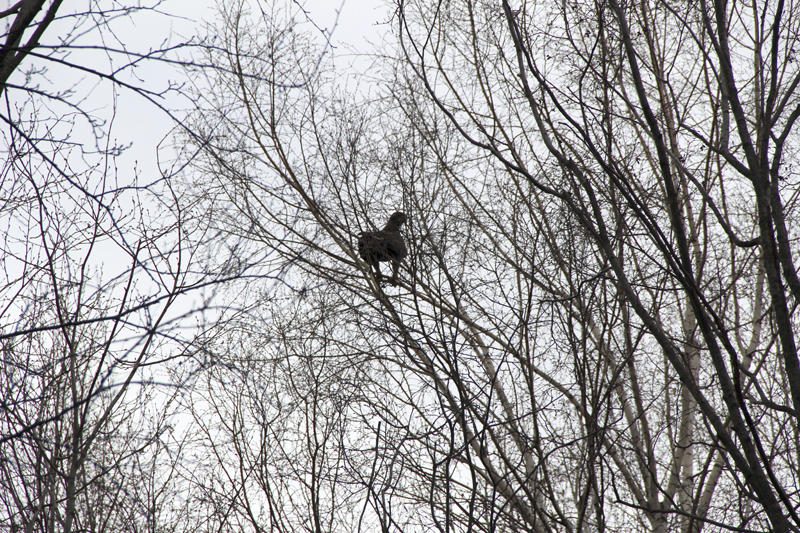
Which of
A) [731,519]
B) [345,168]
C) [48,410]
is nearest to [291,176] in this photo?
[345,168]

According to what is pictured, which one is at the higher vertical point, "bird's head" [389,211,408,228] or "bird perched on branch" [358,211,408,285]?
"bird's head" [389,211,408,228]

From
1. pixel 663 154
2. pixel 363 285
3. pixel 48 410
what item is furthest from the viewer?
pixel 363 285

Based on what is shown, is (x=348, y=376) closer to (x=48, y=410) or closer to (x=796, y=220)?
(x=48, y=410)

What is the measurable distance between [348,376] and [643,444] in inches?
92.4

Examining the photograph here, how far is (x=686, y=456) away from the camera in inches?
249

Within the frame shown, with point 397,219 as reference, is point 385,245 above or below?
below

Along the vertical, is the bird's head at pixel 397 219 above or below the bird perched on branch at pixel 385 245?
above

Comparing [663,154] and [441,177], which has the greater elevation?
[441,177]

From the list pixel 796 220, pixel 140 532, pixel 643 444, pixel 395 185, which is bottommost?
pixel 140 532

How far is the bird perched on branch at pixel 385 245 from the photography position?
439 centimetres

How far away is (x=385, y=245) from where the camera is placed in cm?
449

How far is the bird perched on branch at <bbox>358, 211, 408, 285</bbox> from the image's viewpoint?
439 cm

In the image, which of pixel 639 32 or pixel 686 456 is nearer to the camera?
pixel 639 32

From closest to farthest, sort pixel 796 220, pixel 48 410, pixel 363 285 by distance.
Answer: pixel 48 410 < pixel 363 285 < pixel 796 220
